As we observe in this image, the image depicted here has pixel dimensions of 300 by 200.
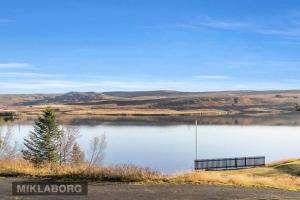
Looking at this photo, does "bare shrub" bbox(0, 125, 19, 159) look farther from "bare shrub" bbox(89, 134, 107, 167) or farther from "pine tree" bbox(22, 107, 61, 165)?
"bare shrub" bbox(89, 134, 107, 167)

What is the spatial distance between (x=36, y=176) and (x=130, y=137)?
8109 cm

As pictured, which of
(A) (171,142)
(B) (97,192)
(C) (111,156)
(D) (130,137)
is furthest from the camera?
(D) (130,137)

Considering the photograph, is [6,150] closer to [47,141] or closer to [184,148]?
[47,141]

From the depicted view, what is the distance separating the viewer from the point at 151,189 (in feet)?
58.3

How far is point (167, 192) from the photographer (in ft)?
56.7

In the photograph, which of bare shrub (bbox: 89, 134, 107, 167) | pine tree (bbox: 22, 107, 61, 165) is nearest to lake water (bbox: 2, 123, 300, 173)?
bare shrub (bbox: 89, 134, 107, 167)

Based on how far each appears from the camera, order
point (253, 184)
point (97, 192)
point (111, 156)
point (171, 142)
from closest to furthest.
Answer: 1. point (97, 192)
2. point (253, 184)
3. point (111, 156)
4. point (171, 142)

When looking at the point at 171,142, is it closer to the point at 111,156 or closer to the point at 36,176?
the point at 111,156

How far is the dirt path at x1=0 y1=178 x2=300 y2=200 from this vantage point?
53.4 ft

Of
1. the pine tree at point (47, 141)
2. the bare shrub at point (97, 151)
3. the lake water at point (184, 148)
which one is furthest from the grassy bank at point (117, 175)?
the bare shrub at point (97, 151)

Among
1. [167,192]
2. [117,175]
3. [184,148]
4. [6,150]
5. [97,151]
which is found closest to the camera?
[167,192]

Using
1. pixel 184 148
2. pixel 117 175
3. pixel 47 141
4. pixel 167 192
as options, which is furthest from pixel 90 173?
pixel 184 148

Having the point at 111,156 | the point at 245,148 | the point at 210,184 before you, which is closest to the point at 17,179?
the point at 210,184

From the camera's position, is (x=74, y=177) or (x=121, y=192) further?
(x=74, y=177)
